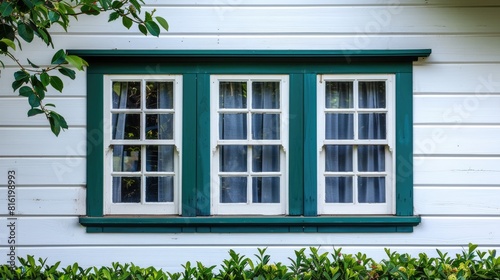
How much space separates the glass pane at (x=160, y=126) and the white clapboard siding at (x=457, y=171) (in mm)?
2325

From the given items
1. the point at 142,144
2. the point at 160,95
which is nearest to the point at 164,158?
the point at 142,144

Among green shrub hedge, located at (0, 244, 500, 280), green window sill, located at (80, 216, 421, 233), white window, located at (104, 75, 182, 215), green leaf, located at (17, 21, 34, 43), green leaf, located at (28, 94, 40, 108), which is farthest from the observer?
white window, located at (104, 75, 182, 215)

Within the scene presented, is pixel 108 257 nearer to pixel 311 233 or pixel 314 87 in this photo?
pixel 311 233

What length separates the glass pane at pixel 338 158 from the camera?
593 centimetres

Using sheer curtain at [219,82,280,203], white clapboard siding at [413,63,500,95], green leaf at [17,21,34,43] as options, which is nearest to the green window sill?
sheer curtain at [219,82,280,203]

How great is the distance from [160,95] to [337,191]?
1.92 meters

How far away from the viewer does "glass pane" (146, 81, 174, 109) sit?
19.3 ft

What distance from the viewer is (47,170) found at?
5781mm

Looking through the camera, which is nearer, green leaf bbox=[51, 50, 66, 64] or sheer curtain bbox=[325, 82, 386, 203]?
green leaf bbox=[51, 50, 66, 64]

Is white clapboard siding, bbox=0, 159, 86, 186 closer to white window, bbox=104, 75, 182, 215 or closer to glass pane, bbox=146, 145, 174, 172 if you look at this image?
white window, bbox=104, 75, 182, 215

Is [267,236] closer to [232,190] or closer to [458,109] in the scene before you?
[232,190]

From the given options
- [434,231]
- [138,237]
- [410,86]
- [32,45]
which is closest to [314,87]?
[410,86]

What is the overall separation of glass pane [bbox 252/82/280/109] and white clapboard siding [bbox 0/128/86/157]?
5.37 ft

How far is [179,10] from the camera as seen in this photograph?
582 cm
